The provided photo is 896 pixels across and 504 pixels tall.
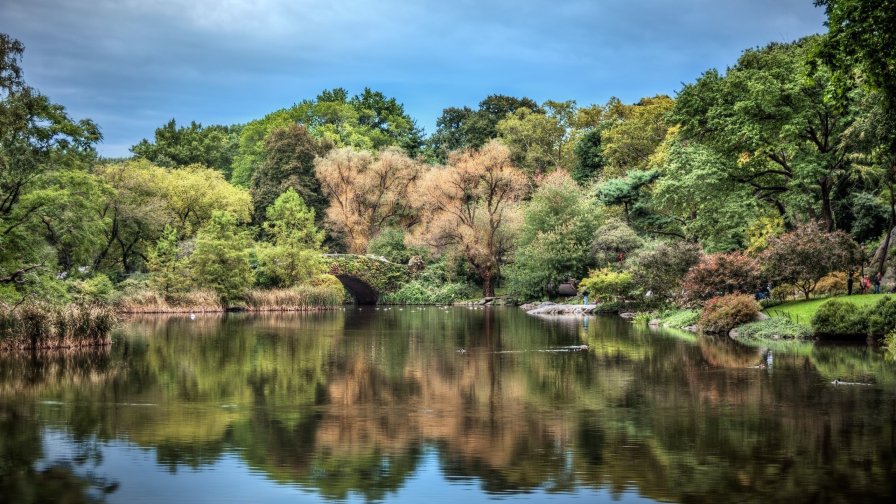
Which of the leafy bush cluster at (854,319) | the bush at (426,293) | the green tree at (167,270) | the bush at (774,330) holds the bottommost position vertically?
the bush at (774,330)

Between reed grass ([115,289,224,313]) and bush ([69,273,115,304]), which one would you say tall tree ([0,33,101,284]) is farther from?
reed grass ([115,289,224,313])

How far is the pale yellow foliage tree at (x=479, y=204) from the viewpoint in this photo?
6153 centimetres

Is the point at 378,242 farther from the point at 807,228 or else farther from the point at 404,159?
the point at 807,228

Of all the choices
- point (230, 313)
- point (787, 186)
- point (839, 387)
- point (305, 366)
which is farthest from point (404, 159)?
point (839, 387)

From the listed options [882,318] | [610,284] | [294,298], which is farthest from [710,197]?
[294,298]

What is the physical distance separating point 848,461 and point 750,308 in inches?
Answer: 888

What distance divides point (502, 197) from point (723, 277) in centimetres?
2825

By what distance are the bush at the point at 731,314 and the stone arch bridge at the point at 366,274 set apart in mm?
33465

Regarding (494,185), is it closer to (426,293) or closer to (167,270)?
(426,293)

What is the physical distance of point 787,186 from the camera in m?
37.9

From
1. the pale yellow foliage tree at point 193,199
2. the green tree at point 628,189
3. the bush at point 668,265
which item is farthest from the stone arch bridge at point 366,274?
the bush at point 668,265

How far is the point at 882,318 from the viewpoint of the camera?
1059 inches

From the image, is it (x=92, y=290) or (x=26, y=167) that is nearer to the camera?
(x=26, y=167)

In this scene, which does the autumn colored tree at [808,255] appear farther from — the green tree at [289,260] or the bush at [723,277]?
the green tree at [289,260]
